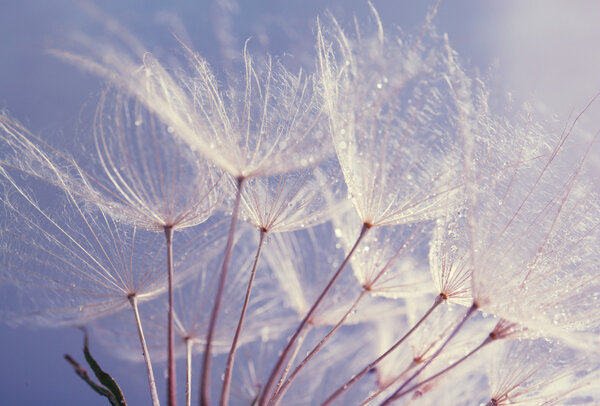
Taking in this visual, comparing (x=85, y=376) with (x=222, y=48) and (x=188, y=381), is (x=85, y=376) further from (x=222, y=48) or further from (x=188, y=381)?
(x=222, y=48)

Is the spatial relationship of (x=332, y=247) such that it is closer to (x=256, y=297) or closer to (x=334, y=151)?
(x=256, y=297)

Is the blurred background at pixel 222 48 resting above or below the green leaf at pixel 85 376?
above

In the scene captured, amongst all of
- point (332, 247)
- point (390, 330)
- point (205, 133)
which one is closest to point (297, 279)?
point (332, 247)

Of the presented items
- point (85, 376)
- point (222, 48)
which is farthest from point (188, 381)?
point (222, 48)

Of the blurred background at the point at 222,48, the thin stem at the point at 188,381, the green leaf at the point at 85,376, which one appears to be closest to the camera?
the green leaf at the point at 85,376

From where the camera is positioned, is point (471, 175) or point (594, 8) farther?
point (594, 8)

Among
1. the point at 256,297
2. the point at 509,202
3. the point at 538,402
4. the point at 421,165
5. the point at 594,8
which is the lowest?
the point at 538,402

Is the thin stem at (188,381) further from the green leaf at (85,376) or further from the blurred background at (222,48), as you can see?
the blurred background at (222,48)

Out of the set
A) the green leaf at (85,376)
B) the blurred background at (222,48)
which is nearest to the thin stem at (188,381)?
the green leaf at (85,376)
